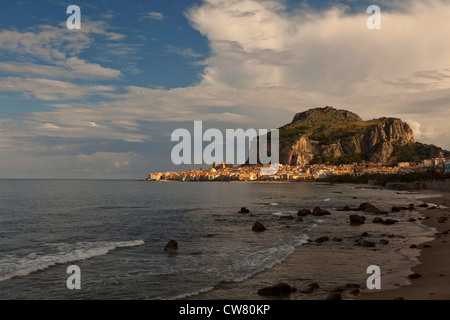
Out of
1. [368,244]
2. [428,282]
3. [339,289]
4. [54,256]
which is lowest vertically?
[54,256]

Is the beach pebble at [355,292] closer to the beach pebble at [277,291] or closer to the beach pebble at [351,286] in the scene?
the beach pebble at [351,286]

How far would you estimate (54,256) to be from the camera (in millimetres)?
20797

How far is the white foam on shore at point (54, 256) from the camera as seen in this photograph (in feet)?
56.6

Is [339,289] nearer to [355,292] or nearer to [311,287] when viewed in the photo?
[355,292]

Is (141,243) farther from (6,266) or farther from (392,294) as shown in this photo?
→ (392,294)

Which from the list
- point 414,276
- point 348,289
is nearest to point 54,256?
point 348,289

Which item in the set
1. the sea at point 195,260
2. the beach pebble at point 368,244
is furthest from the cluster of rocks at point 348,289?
the beach pebble at point 368,244

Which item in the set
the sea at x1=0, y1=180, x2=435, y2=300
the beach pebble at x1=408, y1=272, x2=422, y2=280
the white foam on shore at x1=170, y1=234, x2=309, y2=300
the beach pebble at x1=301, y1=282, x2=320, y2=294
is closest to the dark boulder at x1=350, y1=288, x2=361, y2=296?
the sea at x1=0, y1=180, x2=435, y2=300

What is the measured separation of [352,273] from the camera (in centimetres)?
1574
